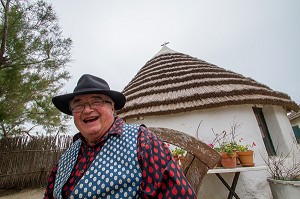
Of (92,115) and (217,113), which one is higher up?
(217,113)

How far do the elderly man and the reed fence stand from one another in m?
8.54

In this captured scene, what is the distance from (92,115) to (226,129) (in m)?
3.90

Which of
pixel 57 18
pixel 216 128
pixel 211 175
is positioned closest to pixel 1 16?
pixel 57 18

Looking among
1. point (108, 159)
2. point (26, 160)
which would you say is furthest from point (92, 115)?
point (26, 160)

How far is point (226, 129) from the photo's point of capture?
4797mm

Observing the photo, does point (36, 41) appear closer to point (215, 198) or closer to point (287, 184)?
point (215, 198)

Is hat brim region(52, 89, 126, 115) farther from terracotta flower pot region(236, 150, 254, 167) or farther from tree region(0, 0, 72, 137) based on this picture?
tree region(0, 0, 72, 137)

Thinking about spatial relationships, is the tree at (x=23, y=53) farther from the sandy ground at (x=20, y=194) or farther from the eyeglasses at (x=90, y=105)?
the eyeglasses at (x=90, y=105)

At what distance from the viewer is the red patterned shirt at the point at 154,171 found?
4.37 feet

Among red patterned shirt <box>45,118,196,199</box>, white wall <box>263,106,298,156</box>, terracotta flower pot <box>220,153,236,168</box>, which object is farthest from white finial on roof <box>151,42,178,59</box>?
red patterned shirt <box>45,118,196,199</box>

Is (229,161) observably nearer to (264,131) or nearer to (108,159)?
(264,131)

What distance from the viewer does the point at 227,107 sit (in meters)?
4.97

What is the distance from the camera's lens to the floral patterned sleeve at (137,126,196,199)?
133 centimetres

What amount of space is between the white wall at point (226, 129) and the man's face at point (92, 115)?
11.3 feet
